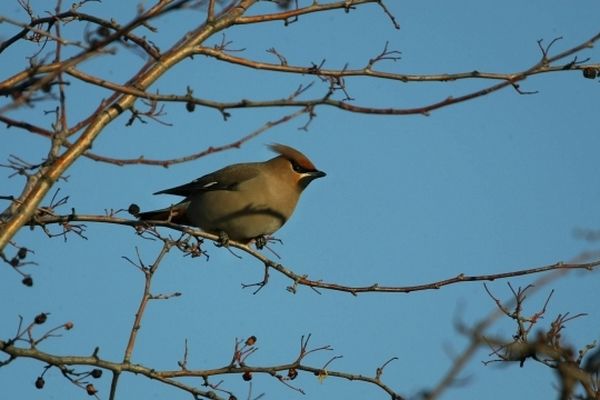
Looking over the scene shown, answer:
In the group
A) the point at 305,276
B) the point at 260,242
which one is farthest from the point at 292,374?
the point at 260,242

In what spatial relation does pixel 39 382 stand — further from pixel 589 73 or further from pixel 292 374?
pixel 589 73

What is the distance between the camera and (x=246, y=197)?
758cm

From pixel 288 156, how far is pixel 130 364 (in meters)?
3.81

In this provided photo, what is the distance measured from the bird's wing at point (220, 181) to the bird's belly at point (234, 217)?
0.40ft

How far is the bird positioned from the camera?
7336 mm

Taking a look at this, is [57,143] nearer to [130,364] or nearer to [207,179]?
[130,364]

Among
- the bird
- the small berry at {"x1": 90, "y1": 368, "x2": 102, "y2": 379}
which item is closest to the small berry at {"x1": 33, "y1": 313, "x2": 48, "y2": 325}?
the small berry at {"x1": 90, "y1": 368, "x2": 102, "y2": 379}

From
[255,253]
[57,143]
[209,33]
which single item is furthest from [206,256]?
[57,143]

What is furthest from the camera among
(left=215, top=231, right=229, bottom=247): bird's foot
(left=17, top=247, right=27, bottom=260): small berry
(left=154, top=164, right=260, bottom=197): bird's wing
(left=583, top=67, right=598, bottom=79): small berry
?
(left=154, top=164, right=260, bottom=197): bird's wing

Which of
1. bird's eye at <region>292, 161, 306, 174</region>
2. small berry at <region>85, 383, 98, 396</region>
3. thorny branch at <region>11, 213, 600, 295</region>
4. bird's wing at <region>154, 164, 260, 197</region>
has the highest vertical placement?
bird's eye at <region>292, 161, 306, 174</region>

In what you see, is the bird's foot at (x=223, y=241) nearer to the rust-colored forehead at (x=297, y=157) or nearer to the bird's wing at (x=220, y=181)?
the bird's wing at (x=220, y=181)

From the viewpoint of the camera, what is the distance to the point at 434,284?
480 cm

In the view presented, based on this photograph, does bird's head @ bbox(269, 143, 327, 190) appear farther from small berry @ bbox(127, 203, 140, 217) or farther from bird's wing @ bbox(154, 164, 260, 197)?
small berry @ bbox(127, 203, 140, 217)

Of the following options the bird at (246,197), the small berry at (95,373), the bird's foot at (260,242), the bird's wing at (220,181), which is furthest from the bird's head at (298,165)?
the small berry at (95,373)
